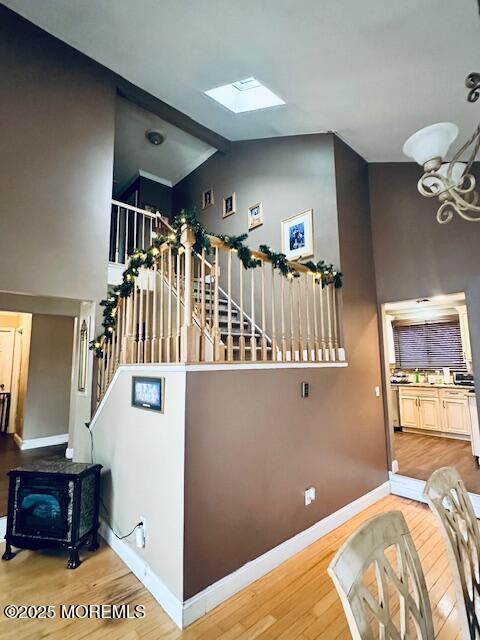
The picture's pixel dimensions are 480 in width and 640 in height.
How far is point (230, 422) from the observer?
2.22 m

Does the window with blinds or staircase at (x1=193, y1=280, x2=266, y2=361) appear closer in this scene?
staircase at (x1=193, y1=280, x2=266, y2=361)

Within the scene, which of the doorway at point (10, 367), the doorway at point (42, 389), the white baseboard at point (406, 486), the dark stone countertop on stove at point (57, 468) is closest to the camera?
the dark stone countertop on stove at point (57, 468)

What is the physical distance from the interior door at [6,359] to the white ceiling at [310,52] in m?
5.59

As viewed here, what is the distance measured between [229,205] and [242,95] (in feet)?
4.88

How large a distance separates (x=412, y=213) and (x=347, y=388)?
221 cm

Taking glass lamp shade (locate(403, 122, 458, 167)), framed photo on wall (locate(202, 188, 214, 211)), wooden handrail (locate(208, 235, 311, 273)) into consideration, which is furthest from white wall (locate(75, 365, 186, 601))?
framed photo on wall (locate(202, 188, 214, 211))

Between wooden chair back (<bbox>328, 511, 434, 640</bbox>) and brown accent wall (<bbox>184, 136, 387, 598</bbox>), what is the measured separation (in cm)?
127

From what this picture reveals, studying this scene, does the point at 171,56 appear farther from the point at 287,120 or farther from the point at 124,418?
the point at 124,418

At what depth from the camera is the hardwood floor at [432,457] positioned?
12.8 ft

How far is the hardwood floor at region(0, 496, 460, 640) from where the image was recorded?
6.13 feet

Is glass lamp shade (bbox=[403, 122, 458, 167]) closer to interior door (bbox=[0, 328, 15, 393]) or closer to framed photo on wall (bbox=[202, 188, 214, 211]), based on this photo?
framed photo on wall (bbox=[202, 188, 214, 211])

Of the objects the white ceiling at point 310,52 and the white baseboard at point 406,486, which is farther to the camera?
the white baseboard at point 406,486

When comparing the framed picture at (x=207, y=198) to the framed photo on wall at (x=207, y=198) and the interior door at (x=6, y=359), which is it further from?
the interior door at (x=6, y=359)

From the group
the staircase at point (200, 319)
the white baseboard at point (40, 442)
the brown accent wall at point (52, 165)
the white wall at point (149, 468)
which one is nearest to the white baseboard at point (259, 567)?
the white wall at point (149, 468)
